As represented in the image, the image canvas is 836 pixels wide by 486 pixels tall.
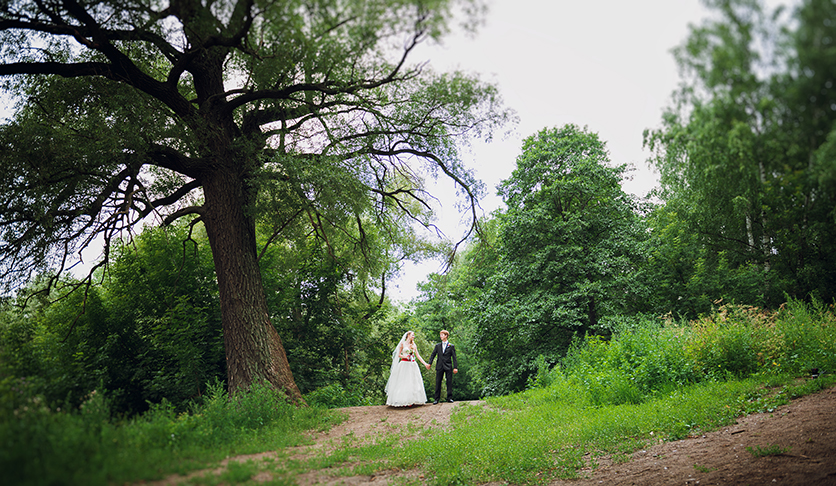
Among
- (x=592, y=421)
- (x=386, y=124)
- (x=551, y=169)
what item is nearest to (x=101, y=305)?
(x=386, y=124)

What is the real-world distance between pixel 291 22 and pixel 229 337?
257 inches

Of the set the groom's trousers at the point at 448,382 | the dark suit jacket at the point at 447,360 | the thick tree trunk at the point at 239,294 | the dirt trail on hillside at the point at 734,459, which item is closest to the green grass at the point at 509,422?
the dirt trail on hillside at the point at 734,459

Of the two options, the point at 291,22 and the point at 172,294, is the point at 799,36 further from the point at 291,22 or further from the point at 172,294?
the point at 172,294

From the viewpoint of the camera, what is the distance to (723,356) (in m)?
9.89

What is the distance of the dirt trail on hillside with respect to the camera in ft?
17.4

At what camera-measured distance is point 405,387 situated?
11461 mm

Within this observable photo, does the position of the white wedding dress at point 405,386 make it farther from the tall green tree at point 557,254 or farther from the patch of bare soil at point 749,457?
the tall green tree at point 557,254

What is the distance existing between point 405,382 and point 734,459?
729 centimetres

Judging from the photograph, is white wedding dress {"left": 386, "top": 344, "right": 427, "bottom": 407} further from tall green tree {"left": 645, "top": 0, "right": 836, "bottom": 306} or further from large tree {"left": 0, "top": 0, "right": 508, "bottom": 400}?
tall green tree {"left": 645, "top": 0, "right": 836, "bottom": 306}

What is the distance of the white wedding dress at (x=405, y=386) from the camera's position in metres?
11.3

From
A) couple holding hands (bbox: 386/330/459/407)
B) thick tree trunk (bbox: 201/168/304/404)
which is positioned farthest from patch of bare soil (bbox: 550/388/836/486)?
thick tree trunk (bbox: 201/168/304/404)

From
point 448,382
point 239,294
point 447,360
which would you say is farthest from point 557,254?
point 239,294

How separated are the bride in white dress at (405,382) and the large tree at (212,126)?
292 centimetres

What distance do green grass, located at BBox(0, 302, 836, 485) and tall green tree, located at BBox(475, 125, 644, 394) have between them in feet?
15.1
